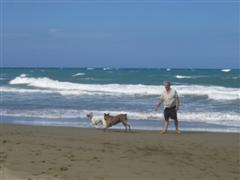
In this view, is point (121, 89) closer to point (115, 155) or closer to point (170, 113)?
point (170, 113)

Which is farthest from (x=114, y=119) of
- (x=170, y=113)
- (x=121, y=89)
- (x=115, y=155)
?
(x=121, y=89)

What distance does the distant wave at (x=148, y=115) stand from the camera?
50.2ft

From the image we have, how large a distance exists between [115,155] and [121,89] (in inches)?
937

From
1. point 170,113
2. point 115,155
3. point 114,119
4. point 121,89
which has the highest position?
point 121,89

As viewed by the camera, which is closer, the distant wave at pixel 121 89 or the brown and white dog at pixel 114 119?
the brown and white dog at pixel 114 119

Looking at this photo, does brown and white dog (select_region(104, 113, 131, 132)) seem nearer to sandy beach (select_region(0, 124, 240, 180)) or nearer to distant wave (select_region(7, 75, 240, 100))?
sandy beach (select_region(0, 124, 240, 180))

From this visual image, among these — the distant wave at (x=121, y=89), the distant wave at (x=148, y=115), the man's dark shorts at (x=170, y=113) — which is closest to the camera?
the man's dark shorts at (x=170, y=113)

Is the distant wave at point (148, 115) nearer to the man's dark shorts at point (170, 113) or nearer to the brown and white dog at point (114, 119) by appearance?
the man's dark shorts at point (170, 113)

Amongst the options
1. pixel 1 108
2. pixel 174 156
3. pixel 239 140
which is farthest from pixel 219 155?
pixel 1 108

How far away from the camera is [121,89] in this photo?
32281 millimetres

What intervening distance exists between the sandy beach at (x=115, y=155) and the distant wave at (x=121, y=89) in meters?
12.8

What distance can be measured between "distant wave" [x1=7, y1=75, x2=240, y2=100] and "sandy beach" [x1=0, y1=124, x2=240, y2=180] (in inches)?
503

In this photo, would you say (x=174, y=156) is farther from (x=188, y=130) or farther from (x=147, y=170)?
(x=188, y=130)

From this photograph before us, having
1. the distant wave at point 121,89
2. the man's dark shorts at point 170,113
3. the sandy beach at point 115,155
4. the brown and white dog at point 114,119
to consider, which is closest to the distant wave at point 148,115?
the man's dark shorts at point 170,113
